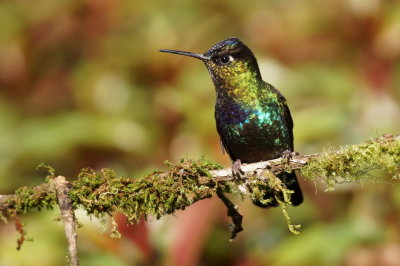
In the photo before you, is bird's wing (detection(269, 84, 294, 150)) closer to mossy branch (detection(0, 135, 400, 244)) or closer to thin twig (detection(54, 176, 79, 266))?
mossy branch (detection(0, 135, 400, 244))

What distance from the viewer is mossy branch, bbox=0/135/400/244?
9.14ft

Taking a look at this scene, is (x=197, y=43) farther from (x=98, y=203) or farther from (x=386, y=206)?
(x=98, y=203)

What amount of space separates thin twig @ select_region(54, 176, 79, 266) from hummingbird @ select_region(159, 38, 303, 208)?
4.95ft

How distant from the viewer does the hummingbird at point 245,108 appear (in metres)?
4.01

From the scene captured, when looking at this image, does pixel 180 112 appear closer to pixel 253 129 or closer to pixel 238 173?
pixel 253 129

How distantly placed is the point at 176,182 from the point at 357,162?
741 mm

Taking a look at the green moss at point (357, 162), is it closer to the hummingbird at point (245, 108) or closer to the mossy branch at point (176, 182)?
the mossy branch at point (176, 182)

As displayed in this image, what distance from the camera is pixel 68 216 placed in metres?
2.52

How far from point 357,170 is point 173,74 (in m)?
2.91

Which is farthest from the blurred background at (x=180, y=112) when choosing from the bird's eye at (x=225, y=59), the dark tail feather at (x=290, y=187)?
the bird's eye at (x=225, y=59)

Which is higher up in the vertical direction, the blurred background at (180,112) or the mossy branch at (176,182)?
the blurred background at (180,112)

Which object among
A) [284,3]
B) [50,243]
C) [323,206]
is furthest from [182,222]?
[284,3]

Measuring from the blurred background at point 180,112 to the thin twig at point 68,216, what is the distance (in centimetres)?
36

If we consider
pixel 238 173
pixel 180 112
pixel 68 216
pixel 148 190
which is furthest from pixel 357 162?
pixel 180 112
